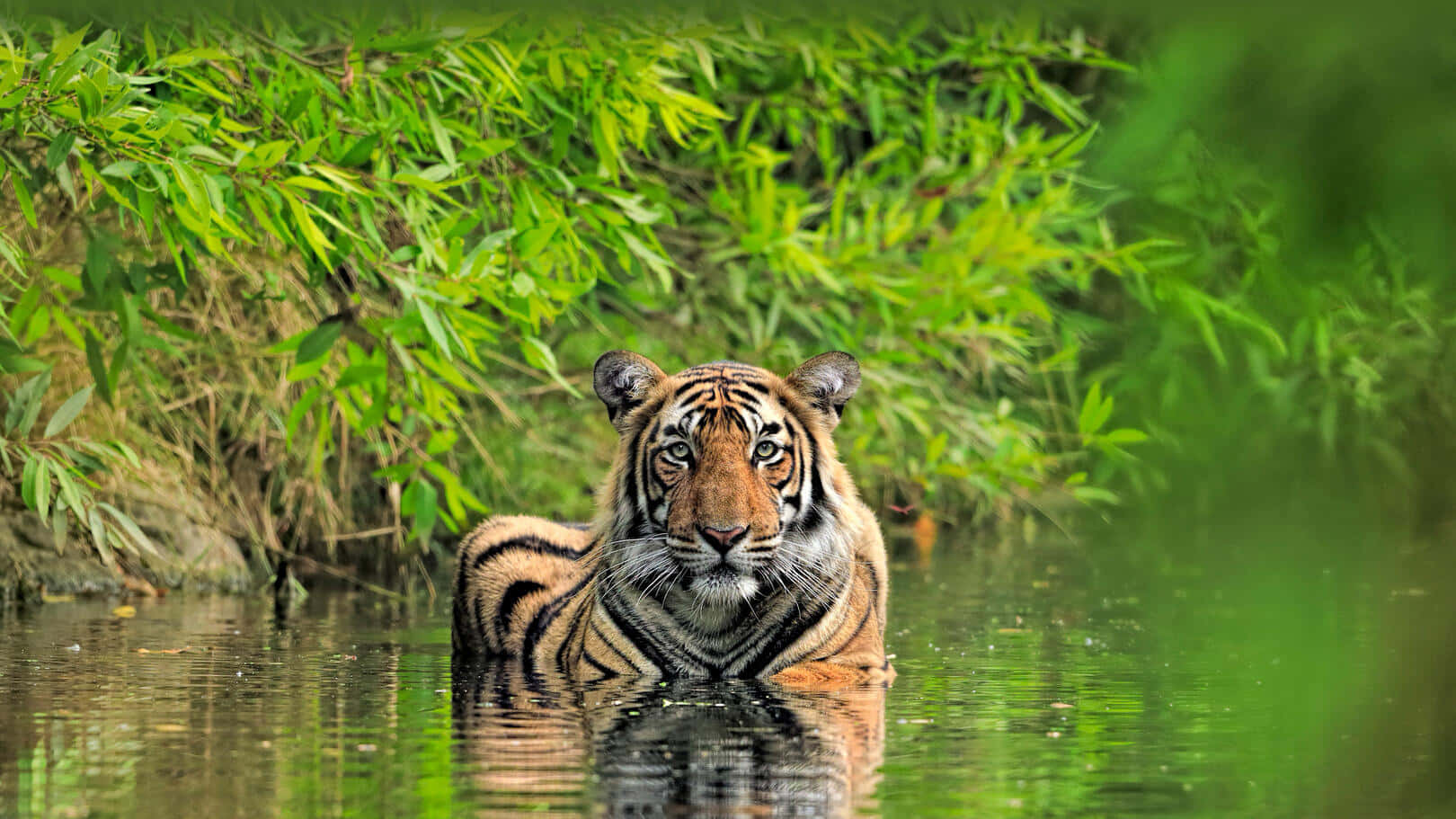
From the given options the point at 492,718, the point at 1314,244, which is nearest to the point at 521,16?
the point at 492,718

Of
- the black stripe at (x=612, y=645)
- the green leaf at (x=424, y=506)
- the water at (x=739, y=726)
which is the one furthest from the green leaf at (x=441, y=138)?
the water at (x=739, y=726)

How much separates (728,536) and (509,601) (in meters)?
1.77

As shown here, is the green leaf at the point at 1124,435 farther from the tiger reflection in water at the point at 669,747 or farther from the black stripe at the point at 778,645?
the tiger reflection in water at the point at 669,747

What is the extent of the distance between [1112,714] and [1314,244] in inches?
148

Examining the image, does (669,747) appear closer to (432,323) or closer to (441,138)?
(432,323)

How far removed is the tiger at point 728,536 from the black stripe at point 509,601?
2.12 feet

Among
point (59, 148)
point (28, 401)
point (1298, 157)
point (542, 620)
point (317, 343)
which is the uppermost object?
point (59, 148)

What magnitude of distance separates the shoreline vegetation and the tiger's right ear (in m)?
0.44

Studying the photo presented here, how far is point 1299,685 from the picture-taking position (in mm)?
6227

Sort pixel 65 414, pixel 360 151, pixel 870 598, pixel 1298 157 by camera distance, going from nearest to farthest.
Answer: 1. pixel 1298 157
2. pixel 360 151
3. pixel 65 414
4. pixel 870 598

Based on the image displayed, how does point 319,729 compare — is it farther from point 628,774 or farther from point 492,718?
point 628,774

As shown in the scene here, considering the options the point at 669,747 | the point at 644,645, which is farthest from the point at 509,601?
the point at 669,747

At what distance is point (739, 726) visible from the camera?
504 centimetres

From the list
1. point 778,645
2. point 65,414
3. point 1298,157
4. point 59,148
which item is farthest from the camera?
point 778,645
